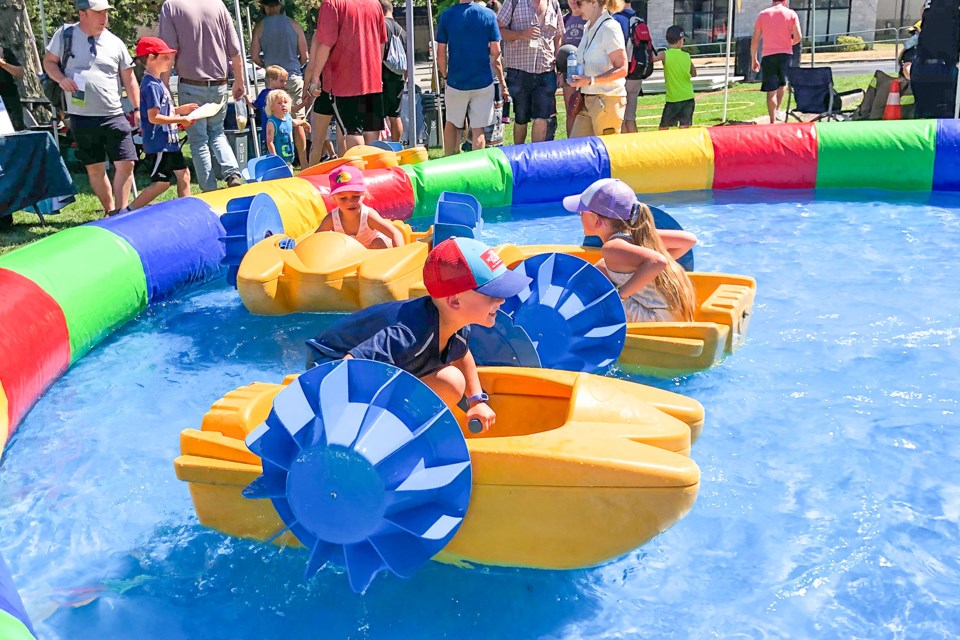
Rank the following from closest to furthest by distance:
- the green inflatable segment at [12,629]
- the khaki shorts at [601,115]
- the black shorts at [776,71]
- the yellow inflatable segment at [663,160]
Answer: the green inflatable segment at [12,629], the yellow inflatable segment at [663,160], the khaki shorts at [601,115], the black shorts at [776,71]

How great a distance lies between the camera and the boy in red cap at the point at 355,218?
4867mm

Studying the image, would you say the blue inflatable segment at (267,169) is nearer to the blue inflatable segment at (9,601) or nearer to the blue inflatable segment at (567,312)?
the blue inflatable segment at (567,312)

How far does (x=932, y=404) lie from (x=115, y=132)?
16.2 feet

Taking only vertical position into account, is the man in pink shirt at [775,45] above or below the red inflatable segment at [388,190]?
above

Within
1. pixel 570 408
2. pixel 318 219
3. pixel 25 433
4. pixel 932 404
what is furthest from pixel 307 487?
pixel 318 219

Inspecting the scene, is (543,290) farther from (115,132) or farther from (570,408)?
(115,132)

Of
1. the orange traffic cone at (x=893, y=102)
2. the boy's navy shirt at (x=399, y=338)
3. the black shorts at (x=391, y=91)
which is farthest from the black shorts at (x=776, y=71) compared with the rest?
the boy's navy shirt at (x=399, y=338)

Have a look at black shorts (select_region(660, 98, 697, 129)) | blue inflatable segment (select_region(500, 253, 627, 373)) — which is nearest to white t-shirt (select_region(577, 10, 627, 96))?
black shorts (select_region(660, 98, 697, 129))

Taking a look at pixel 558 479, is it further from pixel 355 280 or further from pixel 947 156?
pixel 947 156

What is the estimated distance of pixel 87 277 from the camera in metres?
4.42

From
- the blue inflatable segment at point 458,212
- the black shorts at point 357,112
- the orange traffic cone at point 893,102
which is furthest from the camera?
the orange traffic cone at point 893,102

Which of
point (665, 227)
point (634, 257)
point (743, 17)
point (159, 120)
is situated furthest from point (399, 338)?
point (743, 17)

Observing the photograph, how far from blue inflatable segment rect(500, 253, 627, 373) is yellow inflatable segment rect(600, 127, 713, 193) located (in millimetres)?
3774

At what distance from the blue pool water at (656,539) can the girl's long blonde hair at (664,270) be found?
1.08 ft
